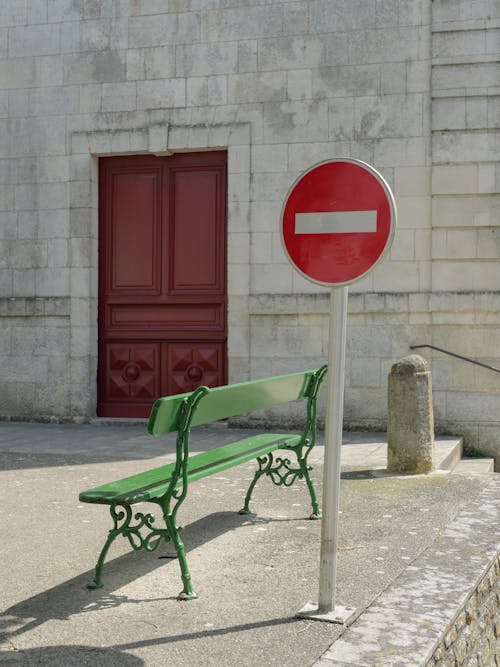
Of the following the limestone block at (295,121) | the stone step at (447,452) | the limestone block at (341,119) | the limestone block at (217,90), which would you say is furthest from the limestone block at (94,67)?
the stone step at (447,452)

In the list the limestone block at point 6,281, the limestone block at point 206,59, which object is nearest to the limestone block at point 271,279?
the limestone block at point 206,59

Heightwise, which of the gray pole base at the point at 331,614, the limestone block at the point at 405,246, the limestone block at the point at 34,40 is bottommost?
the gray pole base at the point at 331,614

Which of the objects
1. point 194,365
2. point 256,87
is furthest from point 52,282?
point 256,87

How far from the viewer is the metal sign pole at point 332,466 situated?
11.5ft

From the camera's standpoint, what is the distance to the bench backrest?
3.70m

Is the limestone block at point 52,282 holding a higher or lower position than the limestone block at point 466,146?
lower

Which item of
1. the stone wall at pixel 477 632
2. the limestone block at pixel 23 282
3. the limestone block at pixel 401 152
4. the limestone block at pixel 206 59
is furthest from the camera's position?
the limestone block at pixel 23 282

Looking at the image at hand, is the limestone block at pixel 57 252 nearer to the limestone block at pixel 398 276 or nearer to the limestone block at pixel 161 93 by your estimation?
the limestone block at pixel 161 93

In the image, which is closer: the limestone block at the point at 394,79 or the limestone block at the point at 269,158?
the limestone block at the point at 394,79

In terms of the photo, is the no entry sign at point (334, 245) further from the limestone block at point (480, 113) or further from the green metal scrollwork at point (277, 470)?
the limestone block at point (480, 113)

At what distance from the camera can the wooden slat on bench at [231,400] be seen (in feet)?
12.1

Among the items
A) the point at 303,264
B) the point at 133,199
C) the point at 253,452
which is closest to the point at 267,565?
the point at 253,452

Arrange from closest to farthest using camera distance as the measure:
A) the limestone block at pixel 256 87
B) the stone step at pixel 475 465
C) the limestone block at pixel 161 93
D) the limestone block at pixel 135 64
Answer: the stone step at pixel 475 465, the limestone block at pixel 256 87, the limestone block at pixel 161 93, the limestone block at pixel 135 64

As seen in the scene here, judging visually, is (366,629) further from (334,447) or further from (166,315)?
(166,315)
